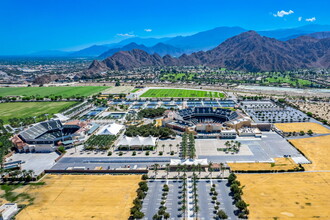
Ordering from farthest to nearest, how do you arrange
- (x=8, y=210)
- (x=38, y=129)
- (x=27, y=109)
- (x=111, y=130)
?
(x=27, y=109)
(x=111, y=130)
(x=38, y=129)
(x=8, y=210)

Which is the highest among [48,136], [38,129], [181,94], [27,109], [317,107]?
[181,94]

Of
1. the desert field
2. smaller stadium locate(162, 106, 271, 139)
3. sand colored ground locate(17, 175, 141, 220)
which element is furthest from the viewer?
the desert field

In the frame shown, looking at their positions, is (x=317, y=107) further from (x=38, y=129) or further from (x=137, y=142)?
(x=38, y=129)

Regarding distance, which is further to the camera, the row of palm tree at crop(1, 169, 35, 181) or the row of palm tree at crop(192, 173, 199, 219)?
the row of palm tree at crop(1, 169, 35, 181)

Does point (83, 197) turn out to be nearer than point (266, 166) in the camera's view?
Yes

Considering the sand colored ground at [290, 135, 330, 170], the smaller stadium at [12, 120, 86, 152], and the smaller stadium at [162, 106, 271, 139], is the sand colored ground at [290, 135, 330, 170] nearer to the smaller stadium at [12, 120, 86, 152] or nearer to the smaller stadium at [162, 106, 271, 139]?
the smaller stadium at [162, 106, 271, 139]

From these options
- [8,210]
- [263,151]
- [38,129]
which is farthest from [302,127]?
[38,129]

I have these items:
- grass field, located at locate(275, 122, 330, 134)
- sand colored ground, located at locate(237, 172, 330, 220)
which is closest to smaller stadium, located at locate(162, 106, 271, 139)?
grass field, located at locate(275, 122, 330, 134)

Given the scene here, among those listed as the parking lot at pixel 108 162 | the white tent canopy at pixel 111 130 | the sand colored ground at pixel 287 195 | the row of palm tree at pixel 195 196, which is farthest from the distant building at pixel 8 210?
the sand colored ground at pixel 287 195

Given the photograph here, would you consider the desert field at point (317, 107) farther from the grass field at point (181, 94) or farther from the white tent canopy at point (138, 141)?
the white tent canopy at point (138, 141)
